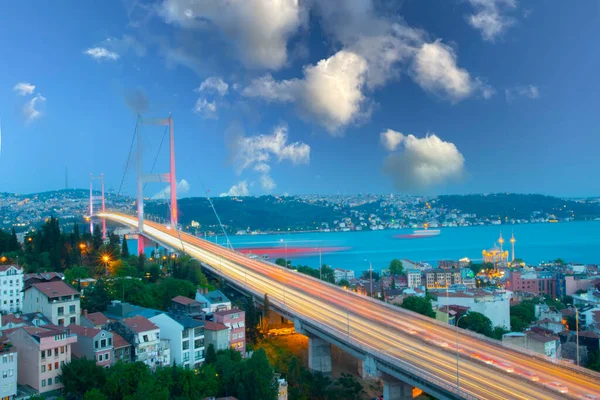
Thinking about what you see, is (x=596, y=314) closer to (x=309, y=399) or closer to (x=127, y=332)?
(x=309, y=399)

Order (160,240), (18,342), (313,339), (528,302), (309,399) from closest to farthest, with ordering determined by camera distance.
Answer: (18,342) < (309,399) < (313,339) < (528,302) < (160,240)

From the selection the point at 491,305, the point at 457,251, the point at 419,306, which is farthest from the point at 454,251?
the point at 419,306

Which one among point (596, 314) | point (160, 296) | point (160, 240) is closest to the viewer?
point (160, 296)

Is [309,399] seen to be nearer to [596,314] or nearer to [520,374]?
[520,374]

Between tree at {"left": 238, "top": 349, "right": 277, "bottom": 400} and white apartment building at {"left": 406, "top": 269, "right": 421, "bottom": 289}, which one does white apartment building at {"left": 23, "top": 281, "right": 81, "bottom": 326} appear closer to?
tree at {"left": 238, "top": 349, "right": 277, "bottom": 400}

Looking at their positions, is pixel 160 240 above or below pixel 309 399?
above

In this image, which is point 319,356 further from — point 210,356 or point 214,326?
point 210,356

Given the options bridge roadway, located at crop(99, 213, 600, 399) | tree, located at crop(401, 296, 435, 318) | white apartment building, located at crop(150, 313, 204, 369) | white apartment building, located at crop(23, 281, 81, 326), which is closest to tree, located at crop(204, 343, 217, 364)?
white apartment building, located at crop(150, 313, 204, 369)

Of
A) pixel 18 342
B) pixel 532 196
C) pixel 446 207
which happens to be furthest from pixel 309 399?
pixel 532 196

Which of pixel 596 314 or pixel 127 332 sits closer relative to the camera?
pixel 127 332
